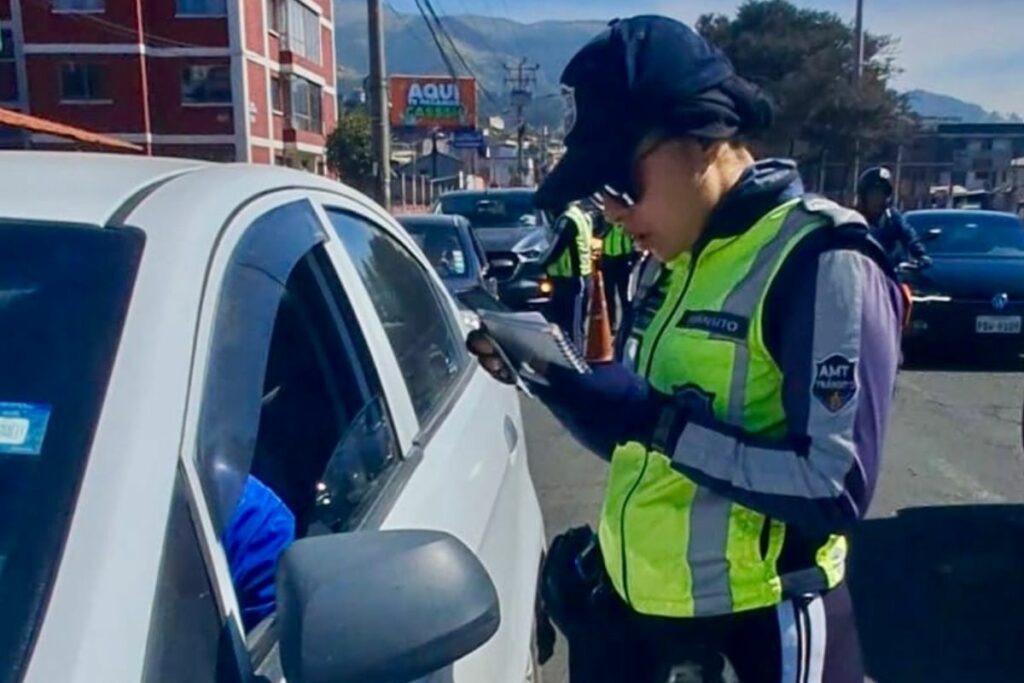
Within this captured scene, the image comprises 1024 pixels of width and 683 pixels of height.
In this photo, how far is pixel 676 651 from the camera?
6.34 ft

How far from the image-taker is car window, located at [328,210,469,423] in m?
2.47

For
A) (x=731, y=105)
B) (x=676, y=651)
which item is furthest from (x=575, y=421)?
(x=731, y=105)

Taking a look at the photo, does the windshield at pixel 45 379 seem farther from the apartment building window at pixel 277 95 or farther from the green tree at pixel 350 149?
the apartment building window at pixel 277 95

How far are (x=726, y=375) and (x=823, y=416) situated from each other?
0.18 meters

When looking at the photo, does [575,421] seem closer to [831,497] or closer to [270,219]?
[831,497]

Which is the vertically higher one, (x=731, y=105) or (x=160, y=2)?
(x=160, y=2)

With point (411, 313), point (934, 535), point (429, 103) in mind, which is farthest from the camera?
point (429, 103)

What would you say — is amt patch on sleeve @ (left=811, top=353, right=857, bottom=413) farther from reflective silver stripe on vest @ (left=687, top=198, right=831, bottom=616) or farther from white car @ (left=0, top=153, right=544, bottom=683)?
white car @ (left=0, top=153, right=544, bottom=683)

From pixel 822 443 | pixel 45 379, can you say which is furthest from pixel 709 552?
pixel 45 379

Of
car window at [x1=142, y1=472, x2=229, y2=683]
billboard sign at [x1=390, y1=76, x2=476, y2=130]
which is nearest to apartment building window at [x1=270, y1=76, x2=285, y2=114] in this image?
billboard sign at [x1=390, y1=76, x2=476, y2=130]

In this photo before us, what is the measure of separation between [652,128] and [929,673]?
2750mm

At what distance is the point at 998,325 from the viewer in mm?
9859

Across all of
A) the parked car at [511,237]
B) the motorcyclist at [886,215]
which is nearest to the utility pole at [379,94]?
the parked car at [511,237]

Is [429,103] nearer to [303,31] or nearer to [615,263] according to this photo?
[303,31]
